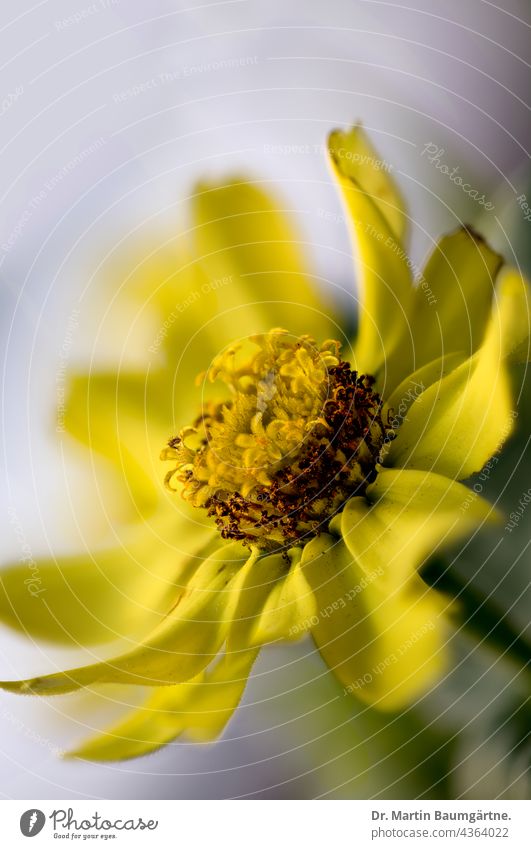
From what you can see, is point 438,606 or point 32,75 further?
point 32,75

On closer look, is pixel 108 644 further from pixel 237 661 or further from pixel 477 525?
pixel 477 525

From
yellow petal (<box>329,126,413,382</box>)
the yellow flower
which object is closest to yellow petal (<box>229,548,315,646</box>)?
the yellow flower

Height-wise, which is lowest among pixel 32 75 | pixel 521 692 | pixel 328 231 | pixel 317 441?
pixel 521 692

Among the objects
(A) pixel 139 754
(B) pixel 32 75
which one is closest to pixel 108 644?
(A) pixel 139 754

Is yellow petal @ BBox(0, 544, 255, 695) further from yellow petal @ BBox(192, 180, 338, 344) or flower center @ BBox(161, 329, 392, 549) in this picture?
yellow petal @ BBox(192, 180, 338, 344)

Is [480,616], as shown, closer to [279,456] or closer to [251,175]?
[279,456]
